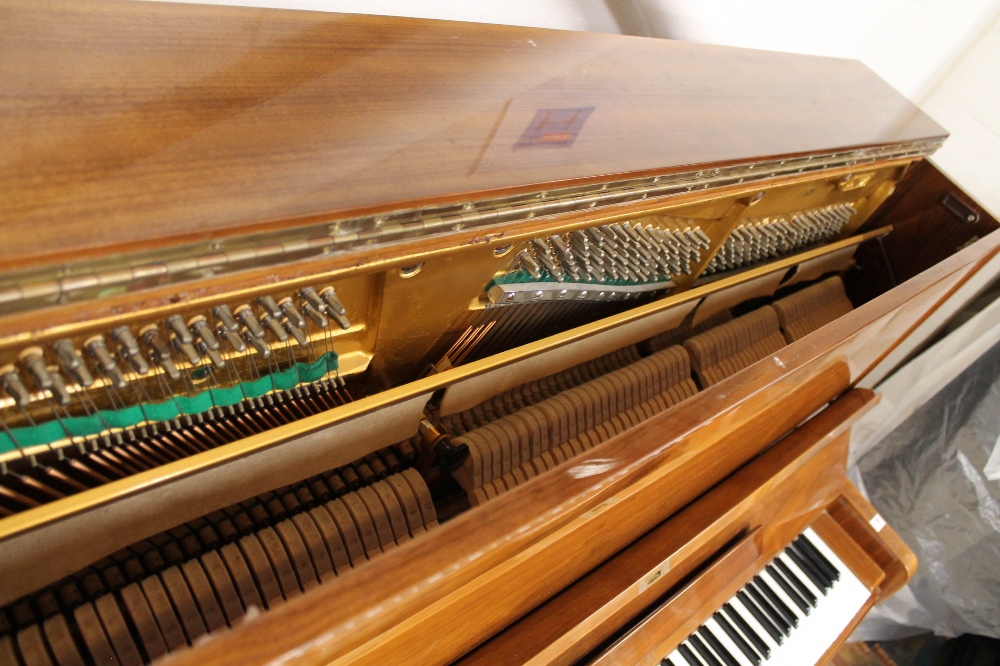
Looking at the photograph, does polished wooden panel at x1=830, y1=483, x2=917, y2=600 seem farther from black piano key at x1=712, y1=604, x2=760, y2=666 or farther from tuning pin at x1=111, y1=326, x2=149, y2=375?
tuning pin at x1=111, y1=326, x2=149, y2=375

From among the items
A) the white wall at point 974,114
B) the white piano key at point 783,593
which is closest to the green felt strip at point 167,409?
the white piano key at point 783,593

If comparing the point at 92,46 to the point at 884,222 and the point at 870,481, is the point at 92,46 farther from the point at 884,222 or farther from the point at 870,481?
the point at 870,481

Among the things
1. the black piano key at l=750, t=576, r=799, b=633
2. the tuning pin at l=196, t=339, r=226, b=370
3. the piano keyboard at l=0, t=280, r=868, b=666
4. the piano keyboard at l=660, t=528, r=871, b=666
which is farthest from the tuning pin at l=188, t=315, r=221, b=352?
the black piano key at l=750, t=576, r=799, b=633

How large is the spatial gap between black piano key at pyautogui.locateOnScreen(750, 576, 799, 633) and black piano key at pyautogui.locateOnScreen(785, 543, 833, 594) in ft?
0.47

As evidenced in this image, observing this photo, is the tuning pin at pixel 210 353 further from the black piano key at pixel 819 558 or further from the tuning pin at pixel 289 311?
the black piano key at pixel 819 558

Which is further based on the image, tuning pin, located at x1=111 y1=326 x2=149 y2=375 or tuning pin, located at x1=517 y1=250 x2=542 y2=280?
tuning pin, located at x1=517 y1=250 x2=542 y2=280

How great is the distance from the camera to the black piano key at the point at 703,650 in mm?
1543

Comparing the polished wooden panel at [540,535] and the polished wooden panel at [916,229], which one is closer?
the polished wooden panel at [540,535]

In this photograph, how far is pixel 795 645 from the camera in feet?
5.61

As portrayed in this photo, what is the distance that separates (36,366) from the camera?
70cm

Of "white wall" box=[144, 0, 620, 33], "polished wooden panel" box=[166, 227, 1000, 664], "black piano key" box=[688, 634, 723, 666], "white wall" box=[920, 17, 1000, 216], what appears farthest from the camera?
"white wall" box=[920, 17, 1000, 216]

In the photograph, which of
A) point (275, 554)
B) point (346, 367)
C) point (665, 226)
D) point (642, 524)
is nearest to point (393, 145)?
point (346, 367)

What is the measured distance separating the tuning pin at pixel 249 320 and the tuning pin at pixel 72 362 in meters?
0.18

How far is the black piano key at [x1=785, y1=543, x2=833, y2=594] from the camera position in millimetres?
1832
